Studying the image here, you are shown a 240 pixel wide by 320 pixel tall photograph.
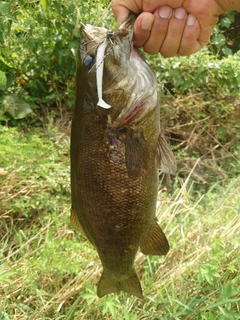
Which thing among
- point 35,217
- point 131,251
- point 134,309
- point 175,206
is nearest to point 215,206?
point 175,206

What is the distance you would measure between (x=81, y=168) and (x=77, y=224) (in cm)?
35

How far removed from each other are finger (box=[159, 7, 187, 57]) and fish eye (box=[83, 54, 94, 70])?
0.41 m

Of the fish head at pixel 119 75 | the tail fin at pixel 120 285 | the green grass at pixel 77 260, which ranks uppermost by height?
the fish head at pixel 119 75

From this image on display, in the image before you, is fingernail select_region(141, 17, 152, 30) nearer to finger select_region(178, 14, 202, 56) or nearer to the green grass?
finger select_region(178, 14, 202, 56)

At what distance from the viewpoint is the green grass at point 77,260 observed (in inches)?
105

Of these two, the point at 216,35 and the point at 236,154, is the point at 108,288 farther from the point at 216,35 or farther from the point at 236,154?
the point at 216,35

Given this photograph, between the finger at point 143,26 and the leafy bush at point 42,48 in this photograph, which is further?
the leafy bush at point 42,48

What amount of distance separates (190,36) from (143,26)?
0.92 feet

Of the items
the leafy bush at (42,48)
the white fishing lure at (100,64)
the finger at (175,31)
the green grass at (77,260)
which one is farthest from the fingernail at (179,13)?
the leafy bush at (42,48)

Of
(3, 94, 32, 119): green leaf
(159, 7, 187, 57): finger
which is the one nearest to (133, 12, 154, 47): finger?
(159, 7, 187, 57): finger

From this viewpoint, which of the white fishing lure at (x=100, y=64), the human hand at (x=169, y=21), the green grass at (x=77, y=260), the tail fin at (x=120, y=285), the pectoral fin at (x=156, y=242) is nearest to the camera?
the white fishing lure at (x=100, y=64)

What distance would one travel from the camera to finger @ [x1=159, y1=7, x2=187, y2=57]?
1.82m

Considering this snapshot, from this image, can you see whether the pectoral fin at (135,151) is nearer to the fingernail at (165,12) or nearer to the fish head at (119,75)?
the fish head at (119,75)

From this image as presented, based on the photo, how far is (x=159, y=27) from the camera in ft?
5.84
